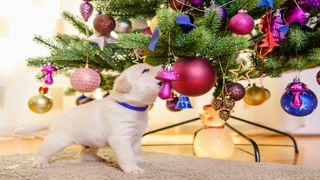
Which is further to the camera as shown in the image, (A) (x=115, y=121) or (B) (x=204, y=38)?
(A) (x=115, y=121)

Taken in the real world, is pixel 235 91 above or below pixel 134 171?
above

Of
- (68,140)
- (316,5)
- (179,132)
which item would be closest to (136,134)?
(68,140)

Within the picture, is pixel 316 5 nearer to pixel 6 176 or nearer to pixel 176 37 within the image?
pixel 176 37

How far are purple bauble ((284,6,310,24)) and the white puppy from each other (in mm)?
335

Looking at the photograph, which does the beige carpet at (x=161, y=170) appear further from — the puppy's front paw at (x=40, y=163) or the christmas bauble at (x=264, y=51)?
the christmas bauble at (x=264, y=51)

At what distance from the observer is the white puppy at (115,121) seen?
0.92 metres

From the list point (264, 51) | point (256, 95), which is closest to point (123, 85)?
point (264, 51)

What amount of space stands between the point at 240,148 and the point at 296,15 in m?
0.72

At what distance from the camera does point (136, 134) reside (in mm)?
957

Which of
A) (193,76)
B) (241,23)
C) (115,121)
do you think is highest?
(241,23)

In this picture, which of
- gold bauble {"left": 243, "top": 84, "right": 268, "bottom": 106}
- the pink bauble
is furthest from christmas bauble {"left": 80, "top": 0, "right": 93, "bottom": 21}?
gold bauble {"left": 243, "top": 84, "right": 268, "bottom": 106}

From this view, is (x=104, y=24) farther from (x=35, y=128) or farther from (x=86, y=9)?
(x=35, y=128)

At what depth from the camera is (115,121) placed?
92 centimetres

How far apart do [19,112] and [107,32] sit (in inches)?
34.5
